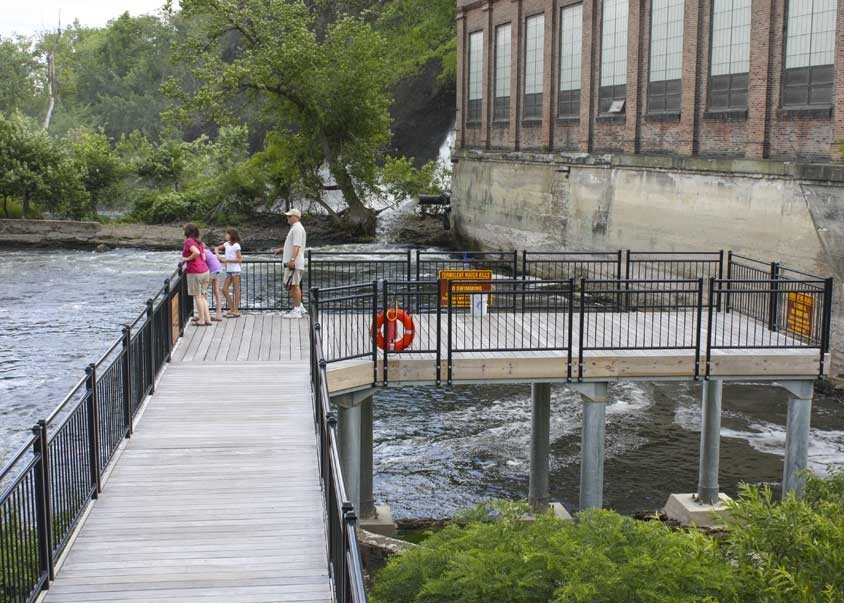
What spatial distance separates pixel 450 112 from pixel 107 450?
5356 centimetres

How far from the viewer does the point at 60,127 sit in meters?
97.0

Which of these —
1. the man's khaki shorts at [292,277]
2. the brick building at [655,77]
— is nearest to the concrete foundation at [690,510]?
the man's khaki shorts at [292,277]

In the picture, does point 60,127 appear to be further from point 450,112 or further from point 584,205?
point 584,205

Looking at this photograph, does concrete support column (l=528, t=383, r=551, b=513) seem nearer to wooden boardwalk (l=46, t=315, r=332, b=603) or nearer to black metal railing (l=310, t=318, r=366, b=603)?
wooden boardwalk (l=46, t=315, r=332, b=603)

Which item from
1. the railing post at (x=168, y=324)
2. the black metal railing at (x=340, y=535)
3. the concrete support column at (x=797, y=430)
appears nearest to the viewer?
the black metal railing at (x=340, y=535)

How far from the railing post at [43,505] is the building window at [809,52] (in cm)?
2223

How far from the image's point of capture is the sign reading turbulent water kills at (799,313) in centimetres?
1644

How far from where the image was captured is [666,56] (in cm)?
3316

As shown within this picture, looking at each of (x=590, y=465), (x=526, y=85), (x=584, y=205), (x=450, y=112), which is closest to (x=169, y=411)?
(x=590, y=465)

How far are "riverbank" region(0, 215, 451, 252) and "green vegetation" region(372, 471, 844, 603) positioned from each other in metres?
39.5

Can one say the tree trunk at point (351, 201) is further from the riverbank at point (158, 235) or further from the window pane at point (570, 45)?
the window pane at point (570, 45)

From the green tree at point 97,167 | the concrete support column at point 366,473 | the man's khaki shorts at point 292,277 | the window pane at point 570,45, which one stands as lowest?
the concrete support column at point 366,473

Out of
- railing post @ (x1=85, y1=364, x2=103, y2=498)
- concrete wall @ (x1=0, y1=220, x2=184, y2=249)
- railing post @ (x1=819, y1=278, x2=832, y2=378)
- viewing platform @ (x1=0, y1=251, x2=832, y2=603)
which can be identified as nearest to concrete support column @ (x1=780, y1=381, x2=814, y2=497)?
viewing platform @ (x1=0, y1=251, x2=832, y2=603)

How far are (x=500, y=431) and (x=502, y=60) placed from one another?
26798 mm
